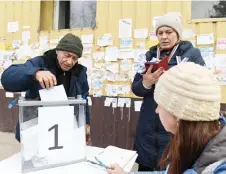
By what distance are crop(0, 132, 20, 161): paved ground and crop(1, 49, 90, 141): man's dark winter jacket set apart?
2.18m

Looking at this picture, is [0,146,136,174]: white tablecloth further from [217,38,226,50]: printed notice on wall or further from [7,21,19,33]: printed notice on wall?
[7,21,19,33]: printed notice on wall

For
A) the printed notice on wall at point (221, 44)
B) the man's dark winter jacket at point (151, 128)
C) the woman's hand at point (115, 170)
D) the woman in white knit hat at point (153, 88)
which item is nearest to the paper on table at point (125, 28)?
the printed notice on wall at point (221, 44)

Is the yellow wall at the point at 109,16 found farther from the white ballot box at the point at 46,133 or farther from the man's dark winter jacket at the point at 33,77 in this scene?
the white ballot box at the point at 46,133

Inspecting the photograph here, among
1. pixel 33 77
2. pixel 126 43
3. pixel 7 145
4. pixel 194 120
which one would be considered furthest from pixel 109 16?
pixel 194 120

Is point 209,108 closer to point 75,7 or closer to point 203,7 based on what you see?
point 203,7

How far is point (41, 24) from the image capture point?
13.0 feet

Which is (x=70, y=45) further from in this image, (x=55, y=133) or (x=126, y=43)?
(x=126, y=43)

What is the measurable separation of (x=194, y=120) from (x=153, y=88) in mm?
909

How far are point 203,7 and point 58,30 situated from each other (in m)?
2.02

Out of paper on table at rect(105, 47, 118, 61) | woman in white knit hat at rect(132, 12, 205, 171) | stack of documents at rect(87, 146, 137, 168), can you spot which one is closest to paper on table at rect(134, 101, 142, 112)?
paper on table at rect(105, 47, 118, 61)

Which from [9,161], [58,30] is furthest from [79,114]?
[58,30]

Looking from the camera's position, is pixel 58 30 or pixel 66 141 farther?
pixel 58 30

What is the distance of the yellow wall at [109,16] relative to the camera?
3.00m

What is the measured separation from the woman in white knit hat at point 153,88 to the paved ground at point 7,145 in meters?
2.40
